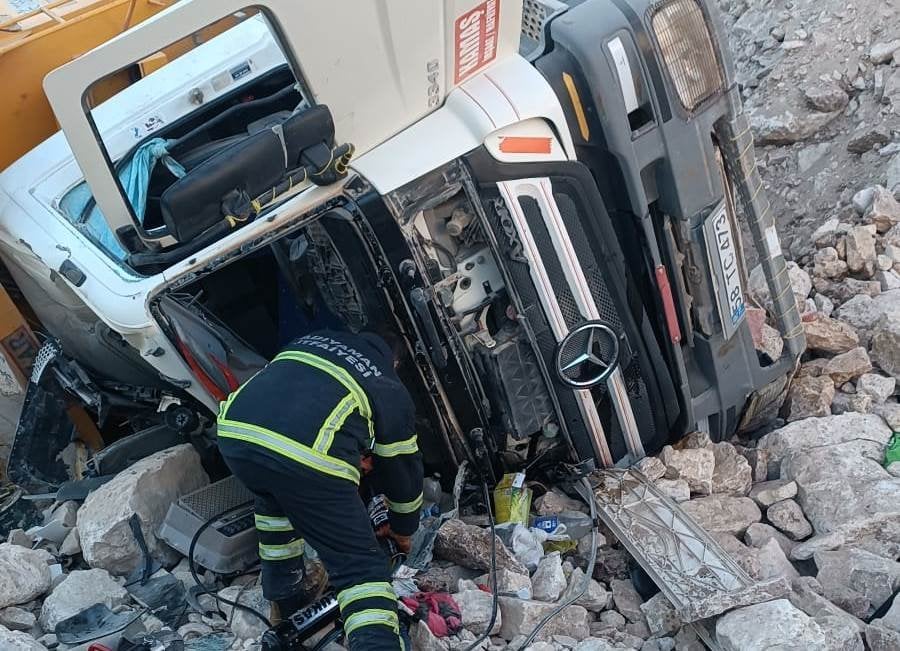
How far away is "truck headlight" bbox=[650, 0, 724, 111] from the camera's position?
376 centimetres

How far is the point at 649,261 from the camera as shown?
13.0ft

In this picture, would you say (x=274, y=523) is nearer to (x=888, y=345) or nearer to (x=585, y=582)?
(x=585, y=582)

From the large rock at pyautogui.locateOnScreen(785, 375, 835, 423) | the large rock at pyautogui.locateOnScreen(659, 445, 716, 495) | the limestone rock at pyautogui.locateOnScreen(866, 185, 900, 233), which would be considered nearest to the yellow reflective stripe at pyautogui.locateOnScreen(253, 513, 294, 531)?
the large rock at pyautogui.locateOnScreen(659, 445, 716, 495)

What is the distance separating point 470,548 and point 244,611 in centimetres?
82

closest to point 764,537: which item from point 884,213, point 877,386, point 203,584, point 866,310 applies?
point 877,386

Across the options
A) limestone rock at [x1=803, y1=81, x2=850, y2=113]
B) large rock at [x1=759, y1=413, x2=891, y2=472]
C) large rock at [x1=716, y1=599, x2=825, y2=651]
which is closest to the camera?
large rock at [x1=716, y1=599, x2=825, y2=651]

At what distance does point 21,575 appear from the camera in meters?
3.71

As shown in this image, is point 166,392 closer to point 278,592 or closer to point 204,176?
point 278,592

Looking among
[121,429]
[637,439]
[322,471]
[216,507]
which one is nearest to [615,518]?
[637,439]

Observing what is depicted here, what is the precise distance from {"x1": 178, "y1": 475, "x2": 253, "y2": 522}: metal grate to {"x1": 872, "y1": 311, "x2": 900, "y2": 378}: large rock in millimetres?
Result: 2759

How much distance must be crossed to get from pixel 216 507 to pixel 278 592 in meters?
0.53

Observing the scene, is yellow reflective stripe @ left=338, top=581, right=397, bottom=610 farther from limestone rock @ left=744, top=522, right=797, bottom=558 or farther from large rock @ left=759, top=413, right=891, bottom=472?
large rock @ left=759, top=413, right=891, bottom=472

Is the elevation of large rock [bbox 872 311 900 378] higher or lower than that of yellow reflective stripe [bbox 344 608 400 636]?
lower

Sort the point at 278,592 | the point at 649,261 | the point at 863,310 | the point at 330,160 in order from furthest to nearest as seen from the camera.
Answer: the point at 863,310 < the point at 649,261 < the point at 278,592 < the point at 330,160
